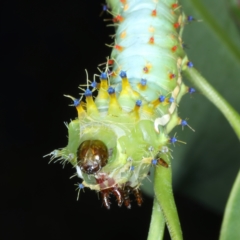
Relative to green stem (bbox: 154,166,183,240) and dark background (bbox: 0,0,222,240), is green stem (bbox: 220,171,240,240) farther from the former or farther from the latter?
dark background (bbox: 0,0,222,240)

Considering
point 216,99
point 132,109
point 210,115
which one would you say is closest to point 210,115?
point 210,115

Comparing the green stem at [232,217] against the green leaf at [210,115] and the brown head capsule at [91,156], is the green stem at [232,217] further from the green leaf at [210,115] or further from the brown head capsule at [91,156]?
the green leaf at [210,115]

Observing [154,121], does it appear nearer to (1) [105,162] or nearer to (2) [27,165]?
(1) [105,162]

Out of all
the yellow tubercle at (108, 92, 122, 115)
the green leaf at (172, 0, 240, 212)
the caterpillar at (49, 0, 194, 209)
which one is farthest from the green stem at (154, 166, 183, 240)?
the green leaf at (172, 0, 240, 212)

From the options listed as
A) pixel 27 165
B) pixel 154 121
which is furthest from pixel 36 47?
pixel 154 121

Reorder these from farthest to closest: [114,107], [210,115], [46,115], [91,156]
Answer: [46,115], [210,115], [114,107], [91,156]

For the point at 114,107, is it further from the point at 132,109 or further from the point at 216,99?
the point at 216,99

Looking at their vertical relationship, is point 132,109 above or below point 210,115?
below

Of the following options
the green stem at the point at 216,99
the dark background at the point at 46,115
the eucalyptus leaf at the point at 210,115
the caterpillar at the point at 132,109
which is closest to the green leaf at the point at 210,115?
the eucalyptus leaf at the point at 210,115

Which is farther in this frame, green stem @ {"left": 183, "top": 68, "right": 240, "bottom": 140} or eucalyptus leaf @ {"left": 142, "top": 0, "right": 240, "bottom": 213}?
eucalyptus leaf @ {"left": 142, "top": 0, "right": 240, "bottom": 213}
